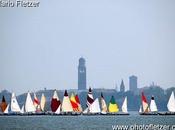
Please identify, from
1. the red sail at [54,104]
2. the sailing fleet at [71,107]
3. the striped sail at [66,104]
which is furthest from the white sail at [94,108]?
the red sail at [54,104]

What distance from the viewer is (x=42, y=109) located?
16062cm

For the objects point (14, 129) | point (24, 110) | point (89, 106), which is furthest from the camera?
point (24, 110)

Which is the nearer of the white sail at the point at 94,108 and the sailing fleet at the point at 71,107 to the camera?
the sailing fleet at the point at 71,107

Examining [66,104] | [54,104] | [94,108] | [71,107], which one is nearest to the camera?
[54,104]

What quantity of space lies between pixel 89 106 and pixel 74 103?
14.1ft

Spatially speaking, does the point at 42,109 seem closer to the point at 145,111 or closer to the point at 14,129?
the point at 145,111

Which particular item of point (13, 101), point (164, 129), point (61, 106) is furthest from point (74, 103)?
point (164, 129)

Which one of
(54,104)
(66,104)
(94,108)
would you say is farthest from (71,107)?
(54,104)

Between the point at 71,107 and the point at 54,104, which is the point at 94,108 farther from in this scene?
the point at 54,104

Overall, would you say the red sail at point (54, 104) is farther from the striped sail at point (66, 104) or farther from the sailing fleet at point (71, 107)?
the striped sail at point (66, 104)

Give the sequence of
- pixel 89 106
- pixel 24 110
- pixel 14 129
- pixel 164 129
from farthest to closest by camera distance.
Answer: pixel 24 110, pixel 89 106, pixel 14 129, pixel 164 129

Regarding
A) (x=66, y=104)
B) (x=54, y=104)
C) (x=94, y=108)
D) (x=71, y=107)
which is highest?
(x=66, y=104)

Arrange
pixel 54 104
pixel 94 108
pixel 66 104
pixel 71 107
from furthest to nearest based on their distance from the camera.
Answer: pixel 71 107 → pixel 94 108 → pixel 66 104 → pixel 54 104

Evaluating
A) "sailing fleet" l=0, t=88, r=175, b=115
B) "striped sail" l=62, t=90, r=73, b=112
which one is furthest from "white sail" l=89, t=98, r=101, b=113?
"striped sail" l=62, t=90, r=73, b=112
